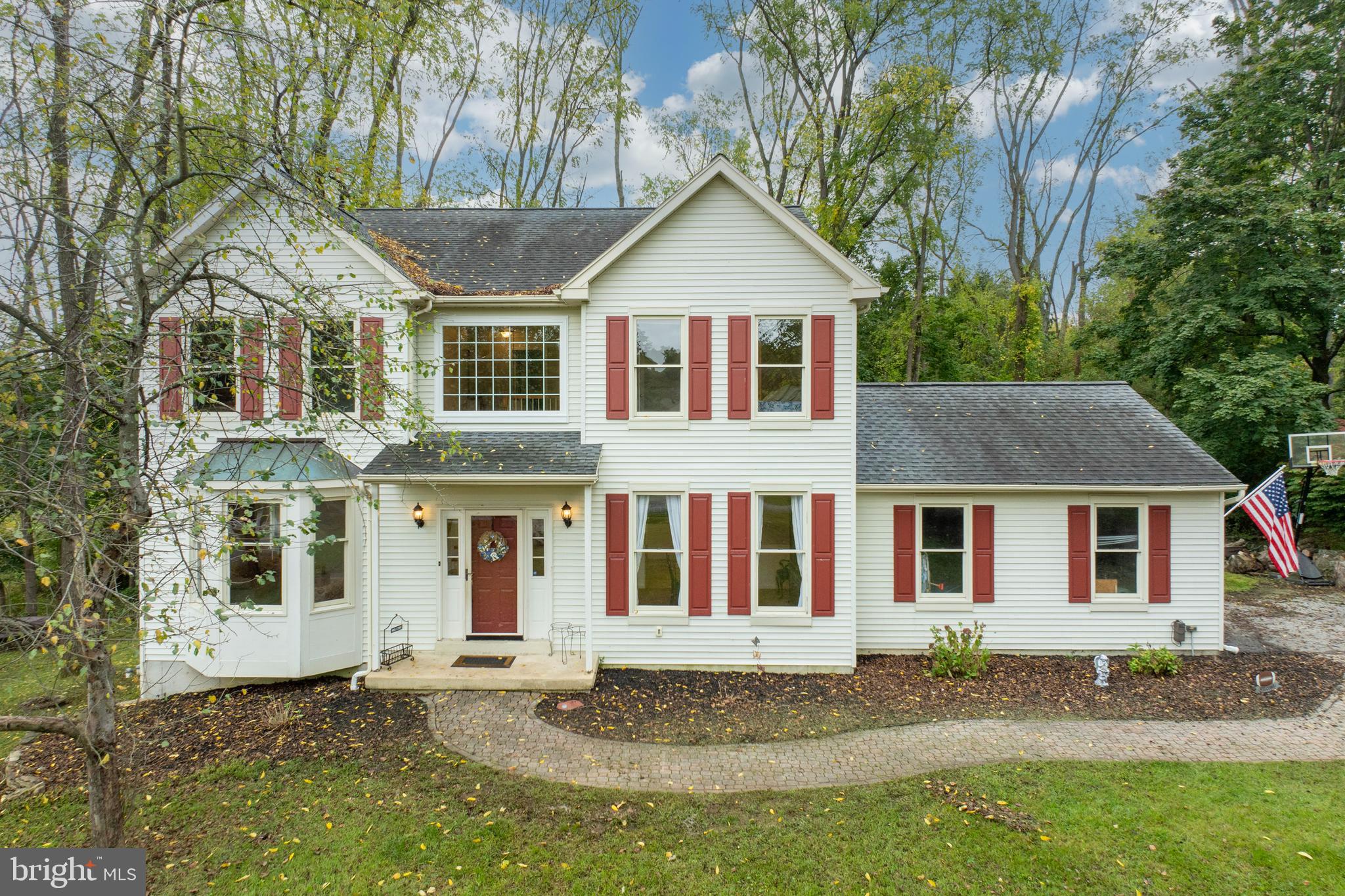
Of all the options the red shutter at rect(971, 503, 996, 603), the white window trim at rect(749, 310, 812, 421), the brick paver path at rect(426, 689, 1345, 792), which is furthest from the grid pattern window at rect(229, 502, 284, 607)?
the red shutter at rect(971, 503, 996, 603)

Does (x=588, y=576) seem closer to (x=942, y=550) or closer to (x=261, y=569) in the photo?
(x=261, y=569)

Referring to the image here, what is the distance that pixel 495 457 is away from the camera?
8.78 metres

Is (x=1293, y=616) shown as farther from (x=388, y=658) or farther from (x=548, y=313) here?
(x=388, y=658)

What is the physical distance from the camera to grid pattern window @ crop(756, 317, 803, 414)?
9102 mm

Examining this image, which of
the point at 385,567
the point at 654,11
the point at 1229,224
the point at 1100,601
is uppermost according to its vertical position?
the point at 654,11

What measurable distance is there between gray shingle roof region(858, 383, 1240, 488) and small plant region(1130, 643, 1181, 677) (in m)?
2.66

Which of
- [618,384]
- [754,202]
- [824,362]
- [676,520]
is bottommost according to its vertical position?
[676,520]

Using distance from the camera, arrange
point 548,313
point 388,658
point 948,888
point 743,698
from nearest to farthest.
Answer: point 948,888 → point 743,698 → point 388,658 → point 548,313

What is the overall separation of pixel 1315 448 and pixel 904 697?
14108 mm

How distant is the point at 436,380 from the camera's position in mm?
9445

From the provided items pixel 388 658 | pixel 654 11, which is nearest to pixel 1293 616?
pixel 388 658

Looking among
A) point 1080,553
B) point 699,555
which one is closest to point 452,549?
point 699,555

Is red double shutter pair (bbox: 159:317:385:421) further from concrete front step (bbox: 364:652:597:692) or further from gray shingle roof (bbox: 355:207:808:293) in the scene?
concrete front step (bbox: 364:652:597:692)

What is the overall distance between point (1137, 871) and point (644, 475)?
686cm
